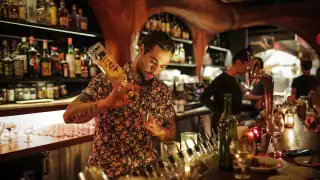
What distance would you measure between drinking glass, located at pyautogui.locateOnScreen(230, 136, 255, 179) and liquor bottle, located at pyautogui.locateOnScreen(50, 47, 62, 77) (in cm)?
242

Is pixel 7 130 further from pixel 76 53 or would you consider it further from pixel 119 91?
pixel 119 91

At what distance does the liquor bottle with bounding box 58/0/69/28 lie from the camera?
331 centimetres

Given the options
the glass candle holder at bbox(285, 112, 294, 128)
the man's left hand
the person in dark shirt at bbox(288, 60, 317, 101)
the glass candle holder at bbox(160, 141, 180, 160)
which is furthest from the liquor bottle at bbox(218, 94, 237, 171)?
the person in dark shirt at bbox(288, 60, 317, 101)

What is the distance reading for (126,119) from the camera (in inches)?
69.2

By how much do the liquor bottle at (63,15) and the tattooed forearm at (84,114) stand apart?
6.23 ft

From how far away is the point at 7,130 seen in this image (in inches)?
112

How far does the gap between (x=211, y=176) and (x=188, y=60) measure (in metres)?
4.81

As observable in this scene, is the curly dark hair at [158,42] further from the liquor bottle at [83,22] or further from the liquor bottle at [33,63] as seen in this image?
the liquor bottle at [83,22]

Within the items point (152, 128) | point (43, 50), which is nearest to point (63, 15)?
point (43, 50)

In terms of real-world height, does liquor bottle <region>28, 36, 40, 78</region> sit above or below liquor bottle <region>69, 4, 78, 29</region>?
below

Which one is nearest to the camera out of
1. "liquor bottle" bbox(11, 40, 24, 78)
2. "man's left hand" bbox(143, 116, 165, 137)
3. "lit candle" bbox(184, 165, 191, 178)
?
"lit candle" bbox(184, 165, 191, 178)

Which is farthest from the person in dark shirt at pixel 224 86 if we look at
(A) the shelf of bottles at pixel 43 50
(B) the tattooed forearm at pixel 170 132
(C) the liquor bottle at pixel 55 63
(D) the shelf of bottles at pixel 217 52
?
(D) the shelf of bottles at pixel 217 52

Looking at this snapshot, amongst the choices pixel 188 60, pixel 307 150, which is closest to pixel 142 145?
pixel 307 150

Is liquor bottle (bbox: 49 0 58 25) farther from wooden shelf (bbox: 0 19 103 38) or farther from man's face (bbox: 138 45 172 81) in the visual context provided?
man's face (bbox: 138 45 172 81)
